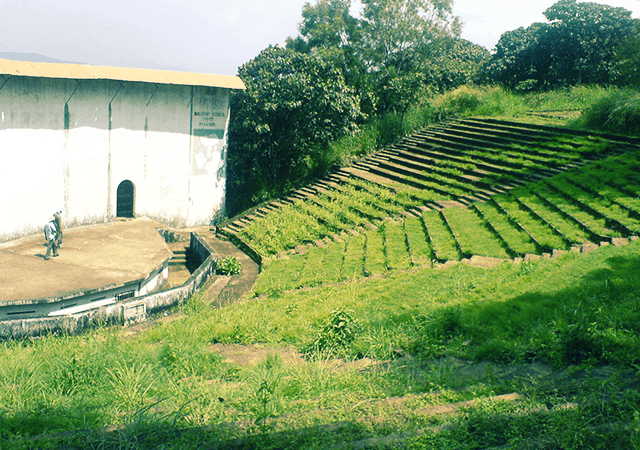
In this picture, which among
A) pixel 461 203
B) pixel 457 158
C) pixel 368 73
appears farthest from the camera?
pixel 368 73

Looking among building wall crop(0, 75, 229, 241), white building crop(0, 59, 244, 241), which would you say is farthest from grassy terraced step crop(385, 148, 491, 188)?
building wall crop(0, 75, 229, 241)

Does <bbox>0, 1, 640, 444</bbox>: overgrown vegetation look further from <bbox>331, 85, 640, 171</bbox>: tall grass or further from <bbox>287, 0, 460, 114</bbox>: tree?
<bbox>287, 0, 460, 114</bbox>: tree

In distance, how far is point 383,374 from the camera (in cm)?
501

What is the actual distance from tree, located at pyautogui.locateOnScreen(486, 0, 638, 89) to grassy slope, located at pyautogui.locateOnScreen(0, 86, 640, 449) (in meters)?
21.3

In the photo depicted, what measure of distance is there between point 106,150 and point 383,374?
1694 centimetres

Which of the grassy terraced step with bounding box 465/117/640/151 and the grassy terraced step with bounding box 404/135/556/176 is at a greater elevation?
the grassy terraced step with bounding box 465/117/640/151

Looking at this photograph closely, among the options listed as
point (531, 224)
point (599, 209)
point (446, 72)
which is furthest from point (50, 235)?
point (446, 72)

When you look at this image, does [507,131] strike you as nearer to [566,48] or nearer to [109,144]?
[566,48]

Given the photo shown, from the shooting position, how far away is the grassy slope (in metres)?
3.53

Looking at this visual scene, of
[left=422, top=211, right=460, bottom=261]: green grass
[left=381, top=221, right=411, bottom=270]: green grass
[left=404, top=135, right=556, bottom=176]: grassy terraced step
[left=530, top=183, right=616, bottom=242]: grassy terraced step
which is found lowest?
[left=381, top=221, right=411, bottom=270]: green grass

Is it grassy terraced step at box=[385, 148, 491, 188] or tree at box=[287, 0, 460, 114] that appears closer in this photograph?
grassy terraced step at box=[385, 148, 491, 188]

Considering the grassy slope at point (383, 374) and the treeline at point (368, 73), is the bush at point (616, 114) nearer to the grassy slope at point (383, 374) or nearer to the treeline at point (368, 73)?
the treeline at point (368, 73)

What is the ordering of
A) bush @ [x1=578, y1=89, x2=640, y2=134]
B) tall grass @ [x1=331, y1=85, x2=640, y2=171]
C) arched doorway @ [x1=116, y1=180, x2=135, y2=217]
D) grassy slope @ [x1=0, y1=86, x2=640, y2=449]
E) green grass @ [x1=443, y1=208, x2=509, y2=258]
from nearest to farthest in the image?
grassy slope @ [x1=0, y1=86, x2=640, y2=449], green grass @ [x1=443, y1=208, x2=509, y2=258], bush @ [x1=578, y1=89, x2=640, y2=134], arched doorway @ [x1=116, y1=180, x2=135, y2=217], tall grass @ [x1=331, y1=85, x2=640, y2=171]

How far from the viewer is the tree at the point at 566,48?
2516 centimetres
